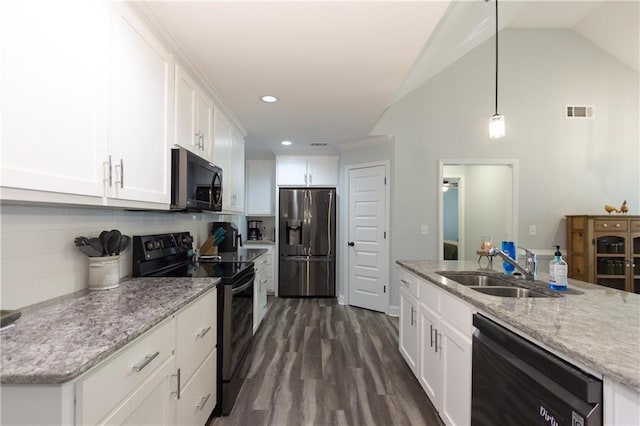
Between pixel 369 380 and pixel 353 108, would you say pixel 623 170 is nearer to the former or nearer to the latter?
pixel 353 108

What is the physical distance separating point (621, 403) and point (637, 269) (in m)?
4.41

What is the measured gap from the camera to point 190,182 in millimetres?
1909

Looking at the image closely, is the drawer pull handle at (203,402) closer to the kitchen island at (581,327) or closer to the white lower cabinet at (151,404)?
Result: the white lower cabinet at (151,404)

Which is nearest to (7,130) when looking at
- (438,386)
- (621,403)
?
(621,403)

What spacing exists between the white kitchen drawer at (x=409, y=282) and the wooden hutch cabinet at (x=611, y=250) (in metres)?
2.77

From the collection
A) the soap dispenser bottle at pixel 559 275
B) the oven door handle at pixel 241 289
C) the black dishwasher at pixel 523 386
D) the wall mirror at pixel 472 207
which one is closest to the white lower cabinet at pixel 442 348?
the black dishwasher at pixel 523 386

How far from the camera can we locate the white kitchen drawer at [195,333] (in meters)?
1.36

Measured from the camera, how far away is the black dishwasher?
84 cm

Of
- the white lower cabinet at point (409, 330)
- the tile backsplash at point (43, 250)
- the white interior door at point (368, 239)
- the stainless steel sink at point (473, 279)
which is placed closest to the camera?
the tile backsplash at point (43, 250)

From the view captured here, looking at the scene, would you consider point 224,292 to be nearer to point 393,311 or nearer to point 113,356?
point 113,356

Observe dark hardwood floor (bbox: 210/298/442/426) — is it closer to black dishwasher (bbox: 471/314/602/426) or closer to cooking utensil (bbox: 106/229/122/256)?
black dishwasher (bbox: 471/314/602/426)

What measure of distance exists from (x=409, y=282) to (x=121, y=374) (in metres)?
2.05

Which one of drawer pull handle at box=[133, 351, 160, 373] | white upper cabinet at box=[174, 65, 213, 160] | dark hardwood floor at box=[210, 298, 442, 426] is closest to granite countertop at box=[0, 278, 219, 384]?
drawer pull handle at box=[133, 351, 160, 373]

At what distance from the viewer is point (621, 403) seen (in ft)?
2.51
